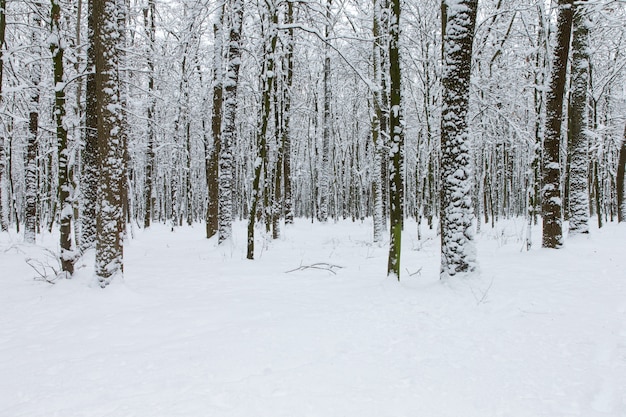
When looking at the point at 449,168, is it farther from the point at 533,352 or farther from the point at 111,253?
the point at 111,253

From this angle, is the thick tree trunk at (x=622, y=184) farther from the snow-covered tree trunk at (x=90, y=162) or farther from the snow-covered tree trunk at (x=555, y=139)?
the snow-covered tree trunk at (x=90, y=162)

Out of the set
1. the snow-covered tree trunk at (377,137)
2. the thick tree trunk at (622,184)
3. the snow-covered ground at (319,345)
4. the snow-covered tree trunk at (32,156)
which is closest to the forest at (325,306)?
the snow-covered ground at (319,345)

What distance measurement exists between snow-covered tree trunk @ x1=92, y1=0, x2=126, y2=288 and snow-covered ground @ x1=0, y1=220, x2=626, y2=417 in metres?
0.50

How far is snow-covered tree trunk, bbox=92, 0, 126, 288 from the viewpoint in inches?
223

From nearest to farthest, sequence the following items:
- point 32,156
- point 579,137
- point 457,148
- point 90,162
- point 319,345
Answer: point 319,345
point 457,148
point 90,162
point 579,137
point 32,156

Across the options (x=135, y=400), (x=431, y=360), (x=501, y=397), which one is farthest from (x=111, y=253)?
(x=501, y=397)

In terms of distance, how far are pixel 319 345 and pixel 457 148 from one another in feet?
12.9

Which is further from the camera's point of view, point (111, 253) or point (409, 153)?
point (409, 153)

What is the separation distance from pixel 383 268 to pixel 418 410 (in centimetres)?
542

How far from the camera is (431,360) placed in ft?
11.4

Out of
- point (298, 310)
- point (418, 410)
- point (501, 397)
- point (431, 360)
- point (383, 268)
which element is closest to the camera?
point (418, 410)

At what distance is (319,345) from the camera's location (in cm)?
379

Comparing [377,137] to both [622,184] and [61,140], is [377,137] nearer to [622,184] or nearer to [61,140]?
[61,140]

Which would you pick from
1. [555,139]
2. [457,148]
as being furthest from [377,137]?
[457,148]
